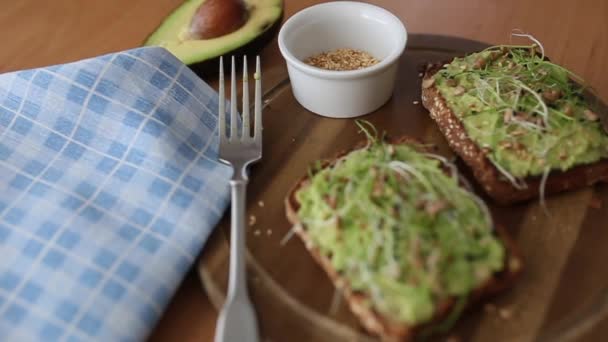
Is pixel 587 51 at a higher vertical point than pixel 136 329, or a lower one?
higher

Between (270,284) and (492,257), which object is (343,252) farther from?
(492,257)

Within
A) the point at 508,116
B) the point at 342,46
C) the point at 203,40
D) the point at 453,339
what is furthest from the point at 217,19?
the point at 453,339

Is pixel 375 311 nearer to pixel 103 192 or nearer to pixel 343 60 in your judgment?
pixel 103 192

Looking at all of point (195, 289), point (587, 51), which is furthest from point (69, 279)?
point (587, 51)

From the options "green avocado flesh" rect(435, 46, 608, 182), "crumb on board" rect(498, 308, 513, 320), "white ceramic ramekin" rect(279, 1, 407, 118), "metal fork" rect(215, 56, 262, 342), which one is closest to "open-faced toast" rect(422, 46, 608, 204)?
"green avocado flesh" rect(435, 46, 608, 182)

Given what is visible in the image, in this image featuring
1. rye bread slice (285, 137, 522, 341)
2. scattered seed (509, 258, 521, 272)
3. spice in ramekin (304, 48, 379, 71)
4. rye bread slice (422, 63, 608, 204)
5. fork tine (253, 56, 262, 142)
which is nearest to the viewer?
rye bread slice (285, 137, 522, 341)

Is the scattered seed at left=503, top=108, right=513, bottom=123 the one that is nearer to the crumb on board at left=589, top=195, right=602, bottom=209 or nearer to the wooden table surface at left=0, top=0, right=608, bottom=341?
the crumb on board at left=589, top=195, right=602, bottom=209

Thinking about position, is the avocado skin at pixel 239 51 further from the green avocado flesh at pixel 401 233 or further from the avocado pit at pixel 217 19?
the green avocado flesh at pixel 401 233
